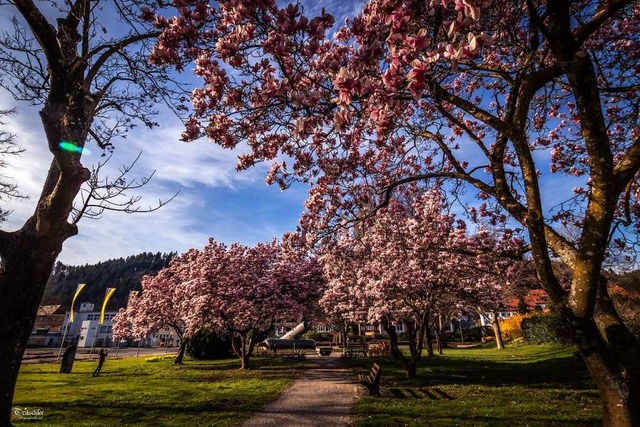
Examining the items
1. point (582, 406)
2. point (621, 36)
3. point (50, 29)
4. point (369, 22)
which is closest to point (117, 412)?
point (50, 29)

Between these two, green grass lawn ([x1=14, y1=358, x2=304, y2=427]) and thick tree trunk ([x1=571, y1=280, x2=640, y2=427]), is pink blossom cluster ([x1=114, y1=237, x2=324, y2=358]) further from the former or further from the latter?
thick tree trunk ([x1=571, y1=280, x2=640, y2=427])

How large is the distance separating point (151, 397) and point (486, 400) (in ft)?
37.5

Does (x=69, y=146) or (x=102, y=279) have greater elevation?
(x=102, y=279)

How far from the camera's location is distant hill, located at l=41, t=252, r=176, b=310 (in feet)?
346

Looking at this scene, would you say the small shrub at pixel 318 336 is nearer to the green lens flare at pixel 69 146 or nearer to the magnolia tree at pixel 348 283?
the magnolia tree at pixel 348 283

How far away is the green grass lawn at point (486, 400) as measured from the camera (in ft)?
27.3

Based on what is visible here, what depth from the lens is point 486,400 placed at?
34.2 ft

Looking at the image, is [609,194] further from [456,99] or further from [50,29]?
[50,29]

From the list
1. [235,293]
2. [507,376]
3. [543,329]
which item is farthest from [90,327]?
[507,376]

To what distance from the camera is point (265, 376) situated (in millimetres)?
17078

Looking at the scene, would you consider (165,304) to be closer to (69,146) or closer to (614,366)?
(69,146)

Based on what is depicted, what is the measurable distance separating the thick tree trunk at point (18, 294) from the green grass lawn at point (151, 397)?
5420mm

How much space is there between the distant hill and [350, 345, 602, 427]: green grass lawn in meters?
107

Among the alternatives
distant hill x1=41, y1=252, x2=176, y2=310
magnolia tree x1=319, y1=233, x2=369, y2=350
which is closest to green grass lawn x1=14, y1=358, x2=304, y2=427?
magnolia tree x1=319, y1=233, x2=369, y2=350
